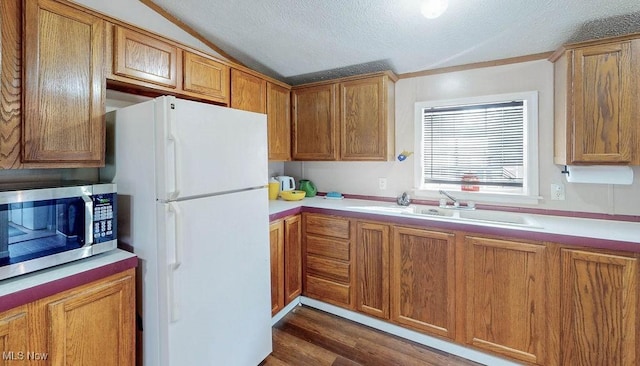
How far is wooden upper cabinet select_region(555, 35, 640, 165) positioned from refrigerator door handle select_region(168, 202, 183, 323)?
7.71 ft

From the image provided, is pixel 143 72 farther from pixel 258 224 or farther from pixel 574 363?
pixel 574 363

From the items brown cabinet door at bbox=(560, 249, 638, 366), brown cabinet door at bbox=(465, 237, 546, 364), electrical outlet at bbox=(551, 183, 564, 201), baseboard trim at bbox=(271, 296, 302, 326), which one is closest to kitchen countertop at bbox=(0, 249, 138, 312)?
baseboard trim at bbox=(271, 296, 302, 326)

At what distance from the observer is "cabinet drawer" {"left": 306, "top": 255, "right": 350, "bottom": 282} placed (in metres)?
2.36

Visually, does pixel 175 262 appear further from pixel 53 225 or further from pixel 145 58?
pixel 145 58

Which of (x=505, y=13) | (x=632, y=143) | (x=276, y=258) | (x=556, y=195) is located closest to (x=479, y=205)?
(x=556, y=195)

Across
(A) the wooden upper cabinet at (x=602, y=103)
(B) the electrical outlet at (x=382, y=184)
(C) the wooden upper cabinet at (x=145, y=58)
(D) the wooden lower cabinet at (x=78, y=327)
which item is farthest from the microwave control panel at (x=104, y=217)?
(A) the wooden upper cabinet at (x=602, y=103)

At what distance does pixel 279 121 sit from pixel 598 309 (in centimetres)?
266

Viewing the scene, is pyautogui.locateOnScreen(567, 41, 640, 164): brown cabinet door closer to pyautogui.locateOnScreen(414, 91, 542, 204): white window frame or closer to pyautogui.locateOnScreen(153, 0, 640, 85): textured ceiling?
pyautogui.locateOnScreen(153, 0, 640, 85): textured ceiling

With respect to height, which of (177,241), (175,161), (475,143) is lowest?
(177,241)

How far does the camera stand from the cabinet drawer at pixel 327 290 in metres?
2.35

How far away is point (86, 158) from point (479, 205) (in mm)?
2724

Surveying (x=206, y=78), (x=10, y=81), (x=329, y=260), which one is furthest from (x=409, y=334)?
(x=10, y=81)

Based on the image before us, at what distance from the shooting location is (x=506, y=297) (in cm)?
176

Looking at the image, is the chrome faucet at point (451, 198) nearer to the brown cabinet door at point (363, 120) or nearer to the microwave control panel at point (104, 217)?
the brown cabinet door at point (363, 120)
